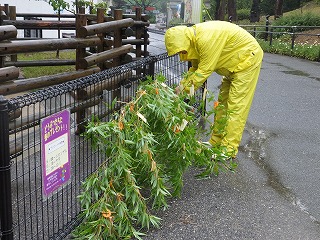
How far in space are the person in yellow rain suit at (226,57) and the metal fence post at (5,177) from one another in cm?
251

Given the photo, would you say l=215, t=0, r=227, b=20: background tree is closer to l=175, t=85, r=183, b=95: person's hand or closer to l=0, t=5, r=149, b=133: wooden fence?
l=0, t=5, r=149, b=133: wooden fence

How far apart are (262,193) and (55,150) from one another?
244 cm

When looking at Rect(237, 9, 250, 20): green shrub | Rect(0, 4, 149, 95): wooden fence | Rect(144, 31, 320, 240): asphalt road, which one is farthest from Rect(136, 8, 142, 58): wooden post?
Rect(237, 9, 250, 20): green shrub

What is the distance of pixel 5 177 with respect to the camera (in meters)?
3.06

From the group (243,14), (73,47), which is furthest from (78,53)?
(243,14)

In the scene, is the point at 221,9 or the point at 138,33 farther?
the point at 221,9

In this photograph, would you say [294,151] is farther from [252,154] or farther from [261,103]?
[261,103]

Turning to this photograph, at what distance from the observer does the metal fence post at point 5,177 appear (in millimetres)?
2979

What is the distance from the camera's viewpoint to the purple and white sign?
330 cm

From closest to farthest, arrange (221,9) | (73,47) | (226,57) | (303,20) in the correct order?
(226,57), (73,47), (303,20), (221,9)

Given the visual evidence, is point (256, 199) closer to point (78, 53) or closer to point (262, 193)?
point (262, 193)

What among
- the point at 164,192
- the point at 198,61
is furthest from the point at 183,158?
the point at 198,61

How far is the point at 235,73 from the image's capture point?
226 inches

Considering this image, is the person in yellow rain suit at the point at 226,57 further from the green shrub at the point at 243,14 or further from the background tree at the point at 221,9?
the green shrub at the point at 243,14
